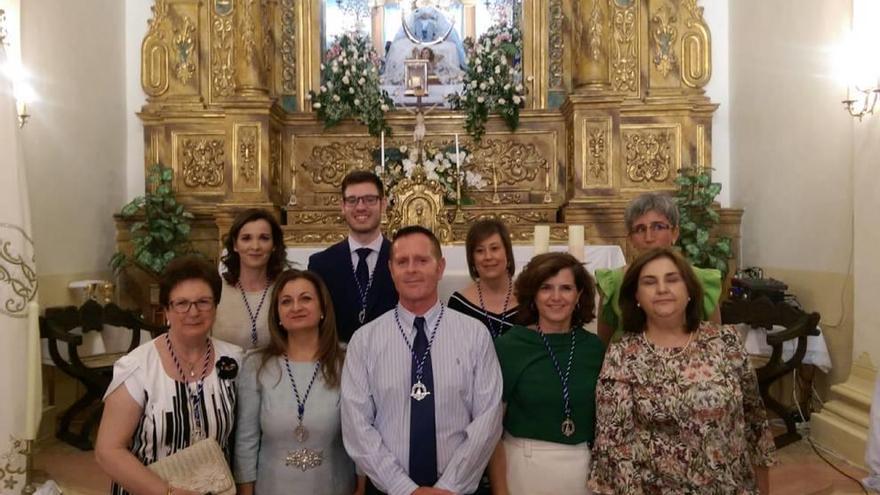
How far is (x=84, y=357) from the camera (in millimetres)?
5473

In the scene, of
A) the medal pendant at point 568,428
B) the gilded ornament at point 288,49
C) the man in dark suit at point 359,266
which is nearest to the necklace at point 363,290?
the man in dark suit at point 359,266

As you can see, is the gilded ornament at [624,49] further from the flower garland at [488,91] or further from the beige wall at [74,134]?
the beige wall at [74,134]

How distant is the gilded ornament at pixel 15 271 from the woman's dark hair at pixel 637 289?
3471 millimetres

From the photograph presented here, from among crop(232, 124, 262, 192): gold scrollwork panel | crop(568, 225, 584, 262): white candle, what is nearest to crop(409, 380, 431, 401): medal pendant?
crop(568, 225, 584, 262): white candle

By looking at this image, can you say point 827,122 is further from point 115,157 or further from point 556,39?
point 115,157

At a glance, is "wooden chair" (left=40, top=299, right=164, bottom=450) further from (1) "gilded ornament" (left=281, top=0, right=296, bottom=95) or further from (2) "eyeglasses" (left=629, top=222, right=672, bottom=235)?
(2) "eyeglasses" (left=629, top=222, right=672, bottom=235)

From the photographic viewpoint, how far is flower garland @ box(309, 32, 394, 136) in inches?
286

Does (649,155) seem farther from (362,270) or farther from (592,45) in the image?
(362,270)

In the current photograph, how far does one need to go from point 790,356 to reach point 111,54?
6.61 meters

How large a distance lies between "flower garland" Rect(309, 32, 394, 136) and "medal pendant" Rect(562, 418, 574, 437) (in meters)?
5.15

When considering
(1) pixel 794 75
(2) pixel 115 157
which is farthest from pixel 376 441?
(2) pixel 115 157

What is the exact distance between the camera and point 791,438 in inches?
196

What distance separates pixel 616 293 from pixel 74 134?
5.34 meters

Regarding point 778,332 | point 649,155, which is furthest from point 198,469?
point 649,155
